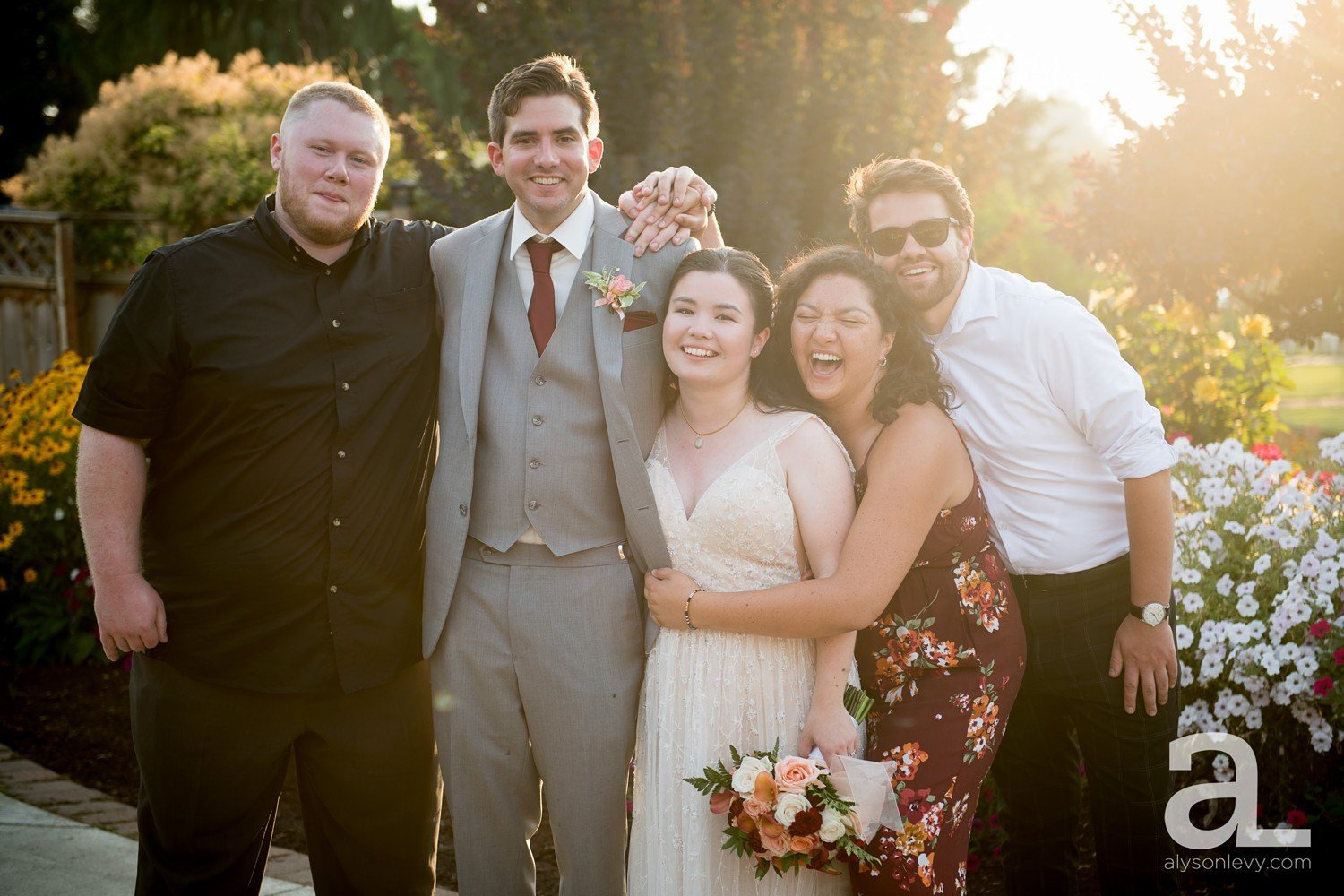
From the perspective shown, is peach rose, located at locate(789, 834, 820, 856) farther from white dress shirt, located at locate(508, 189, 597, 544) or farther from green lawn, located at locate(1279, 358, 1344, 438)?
green lawn, located at locate(1279, 358, 1344, 438)

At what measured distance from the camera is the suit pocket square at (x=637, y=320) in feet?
9.09

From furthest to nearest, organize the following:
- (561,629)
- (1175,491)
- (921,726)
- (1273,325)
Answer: (1273,325) < (1175,491) < (561,629) < (921,726)

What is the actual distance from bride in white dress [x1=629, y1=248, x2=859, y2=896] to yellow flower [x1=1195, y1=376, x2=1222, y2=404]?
4.52m

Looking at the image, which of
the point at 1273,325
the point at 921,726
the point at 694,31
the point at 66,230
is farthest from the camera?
the point at 66,230

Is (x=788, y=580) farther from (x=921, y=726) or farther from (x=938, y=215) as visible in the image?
(x=938, y=215)

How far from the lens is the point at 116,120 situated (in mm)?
8758

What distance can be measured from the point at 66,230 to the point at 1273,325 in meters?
8.70

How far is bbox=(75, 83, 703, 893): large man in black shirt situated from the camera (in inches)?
105

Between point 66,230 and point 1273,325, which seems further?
point 66,230

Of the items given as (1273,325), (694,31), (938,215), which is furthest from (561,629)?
(1273,325)

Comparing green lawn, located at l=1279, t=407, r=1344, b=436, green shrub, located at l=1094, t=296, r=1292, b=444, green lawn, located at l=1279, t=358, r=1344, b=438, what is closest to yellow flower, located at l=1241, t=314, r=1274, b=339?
green shrub, located at l=1094, t=296, r=1292, b=444

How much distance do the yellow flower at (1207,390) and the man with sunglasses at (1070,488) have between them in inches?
155

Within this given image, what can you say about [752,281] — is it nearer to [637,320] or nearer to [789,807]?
[637,320]

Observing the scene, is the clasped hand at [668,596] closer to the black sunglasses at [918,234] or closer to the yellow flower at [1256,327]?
the black sunglasses at [918,234]
